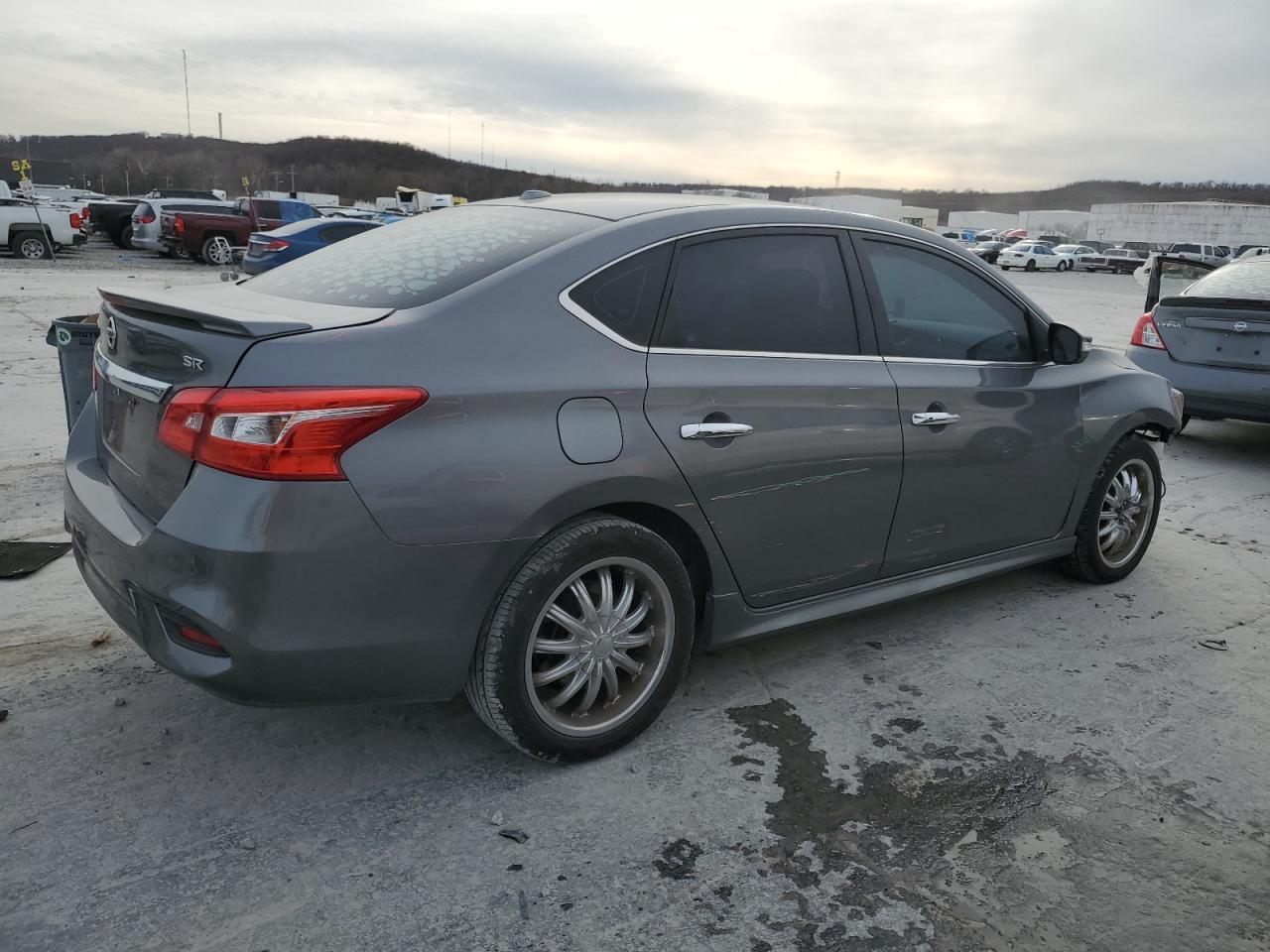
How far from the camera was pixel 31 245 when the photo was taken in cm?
2417

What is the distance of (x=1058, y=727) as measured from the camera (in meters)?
3.41

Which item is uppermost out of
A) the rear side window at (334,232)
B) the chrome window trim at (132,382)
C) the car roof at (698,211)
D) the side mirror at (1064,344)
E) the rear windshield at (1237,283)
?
the car roof at (698,211)

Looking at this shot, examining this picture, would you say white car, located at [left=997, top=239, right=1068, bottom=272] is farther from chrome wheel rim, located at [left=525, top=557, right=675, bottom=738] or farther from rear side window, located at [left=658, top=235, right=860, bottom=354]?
chrome wheel rim, located at [left=525, top=557, right=675, bottom=738]

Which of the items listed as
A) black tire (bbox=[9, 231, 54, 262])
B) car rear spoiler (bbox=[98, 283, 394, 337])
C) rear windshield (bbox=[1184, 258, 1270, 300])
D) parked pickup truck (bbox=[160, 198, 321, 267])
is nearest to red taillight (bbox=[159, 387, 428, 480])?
car rear spoiler (bbox=[98, 283, 394, 337])

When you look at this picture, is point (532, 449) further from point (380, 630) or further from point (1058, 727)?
point (1058, 727)

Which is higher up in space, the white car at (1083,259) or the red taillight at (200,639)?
the red taillight at (200,639)

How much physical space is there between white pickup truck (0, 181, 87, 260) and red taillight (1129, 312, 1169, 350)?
24.5 meters

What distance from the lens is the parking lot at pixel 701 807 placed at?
7.84ft

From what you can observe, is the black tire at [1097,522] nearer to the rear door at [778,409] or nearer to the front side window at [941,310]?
the front side window at [941,310]

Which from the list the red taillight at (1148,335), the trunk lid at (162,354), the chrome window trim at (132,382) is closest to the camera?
the trunk lid at (162,354)

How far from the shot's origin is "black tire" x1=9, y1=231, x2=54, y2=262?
946 inches

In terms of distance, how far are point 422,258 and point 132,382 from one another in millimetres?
917

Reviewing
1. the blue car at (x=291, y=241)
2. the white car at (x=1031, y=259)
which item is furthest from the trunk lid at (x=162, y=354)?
the white car at (x=1031, y=259)

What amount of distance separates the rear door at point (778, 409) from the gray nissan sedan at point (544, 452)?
1cm
